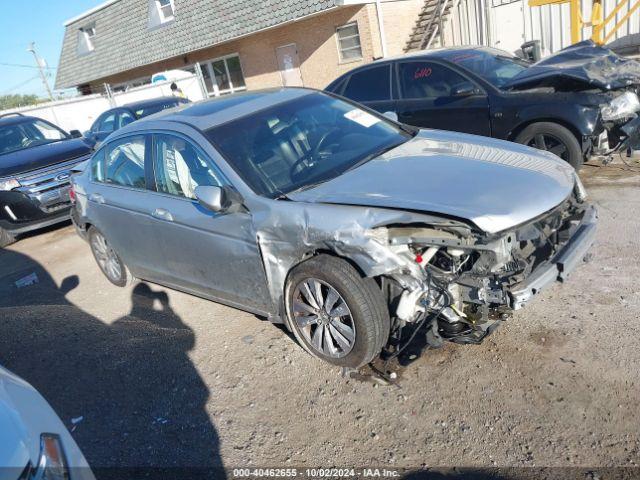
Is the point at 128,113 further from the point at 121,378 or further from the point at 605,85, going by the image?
the point at 605,85

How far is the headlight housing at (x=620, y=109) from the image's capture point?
5734 mm

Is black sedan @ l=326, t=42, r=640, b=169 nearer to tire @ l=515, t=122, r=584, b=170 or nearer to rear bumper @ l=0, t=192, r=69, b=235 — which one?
tire @ l=515, t=122, r=584, b=170

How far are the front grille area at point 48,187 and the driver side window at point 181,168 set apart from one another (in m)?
4.59

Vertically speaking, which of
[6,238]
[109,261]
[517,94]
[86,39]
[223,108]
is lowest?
[6,238]

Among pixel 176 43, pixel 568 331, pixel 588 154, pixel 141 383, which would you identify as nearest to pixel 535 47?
pixel 588 154

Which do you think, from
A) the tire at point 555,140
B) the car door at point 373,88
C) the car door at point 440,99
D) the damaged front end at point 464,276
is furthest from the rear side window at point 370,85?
the damaged front end at point 464,276

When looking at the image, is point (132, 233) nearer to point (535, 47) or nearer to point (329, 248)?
point (329, 248)

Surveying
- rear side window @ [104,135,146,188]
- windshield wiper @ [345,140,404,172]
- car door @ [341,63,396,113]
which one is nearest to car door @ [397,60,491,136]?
car door @ [341,63,396,113]

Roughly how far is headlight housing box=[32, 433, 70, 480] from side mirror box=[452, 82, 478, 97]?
5.73 meters

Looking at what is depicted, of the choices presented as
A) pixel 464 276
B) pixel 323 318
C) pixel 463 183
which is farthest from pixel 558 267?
pixel 323 318

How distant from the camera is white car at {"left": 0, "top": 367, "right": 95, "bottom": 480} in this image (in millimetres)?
1961

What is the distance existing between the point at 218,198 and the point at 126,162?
5.60 ft

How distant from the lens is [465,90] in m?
6.48

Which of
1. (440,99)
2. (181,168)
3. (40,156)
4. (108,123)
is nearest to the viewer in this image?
(181,168)
